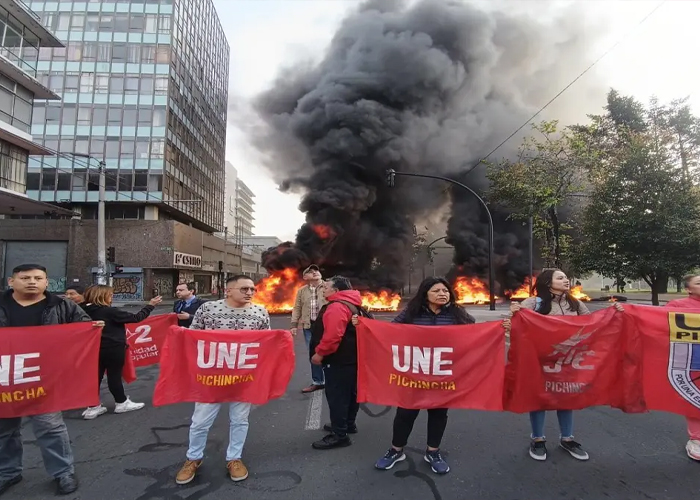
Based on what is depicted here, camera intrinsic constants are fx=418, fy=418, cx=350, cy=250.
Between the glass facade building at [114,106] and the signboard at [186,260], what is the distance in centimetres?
422

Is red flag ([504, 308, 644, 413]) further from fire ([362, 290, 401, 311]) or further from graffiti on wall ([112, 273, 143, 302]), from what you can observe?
graffiti on wall ([112, 273, 143, 302])

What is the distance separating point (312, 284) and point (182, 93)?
125 ft

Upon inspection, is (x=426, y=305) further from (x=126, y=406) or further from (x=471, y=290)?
(x=471, y=290)

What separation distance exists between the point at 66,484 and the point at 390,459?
7.71 feet

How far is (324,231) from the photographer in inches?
883

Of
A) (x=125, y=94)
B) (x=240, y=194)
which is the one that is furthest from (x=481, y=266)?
(x=240, y=194)

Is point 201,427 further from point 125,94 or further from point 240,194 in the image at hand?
point 240,194

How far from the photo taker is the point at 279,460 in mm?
3447

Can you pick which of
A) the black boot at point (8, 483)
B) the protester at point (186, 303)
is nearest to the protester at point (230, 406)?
the black boot at point (8, 483)

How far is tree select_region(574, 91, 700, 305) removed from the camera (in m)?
12.5

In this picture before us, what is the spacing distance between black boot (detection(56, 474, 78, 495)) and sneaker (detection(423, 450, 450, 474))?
260 cm

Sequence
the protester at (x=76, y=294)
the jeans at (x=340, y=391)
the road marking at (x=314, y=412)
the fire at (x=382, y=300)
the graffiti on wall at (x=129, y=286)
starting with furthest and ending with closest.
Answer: the graffiti on wall at (x=129, y=286) → the fire at (x=382, y=300) → the protester at (x=76, y=294) → the road marking at (x=314, y=412) → the jeans at (x=340, y=391)

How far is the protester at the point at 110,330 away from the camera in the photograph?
14.7 feet

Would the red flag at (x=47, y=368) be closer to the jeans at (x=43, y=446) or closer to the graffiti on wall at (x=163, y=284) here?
the jeans at (x=43, y=446)
